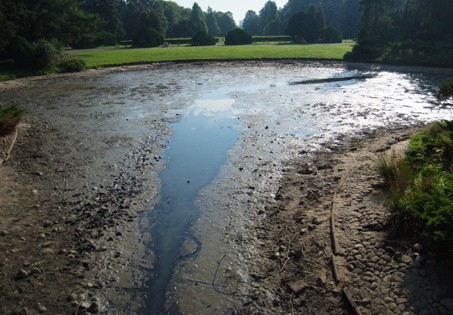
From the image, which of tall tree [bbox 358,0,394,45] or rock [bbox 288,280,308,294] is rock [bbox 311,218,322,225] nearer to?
rock [bbox 288,280,308,294]

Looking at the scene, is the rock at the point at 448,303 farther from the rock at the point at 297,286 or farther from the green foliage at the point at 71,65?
the green foliage at the point at 71,65

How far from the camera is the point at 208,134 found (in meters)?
15.2

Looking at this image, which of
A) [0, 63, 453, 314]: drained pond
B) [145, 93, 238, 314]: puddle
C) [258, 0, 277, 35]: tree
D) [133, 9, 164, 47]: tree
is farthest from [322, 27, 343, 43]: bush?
[145, 93, 238, 314]: puddle

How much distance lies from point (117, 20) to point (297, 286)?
75.9 metres

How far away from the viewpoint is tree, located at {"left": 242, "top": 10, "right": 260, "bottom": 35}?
111494mm

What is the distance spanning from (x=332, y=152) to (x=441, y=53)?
84.1 ft

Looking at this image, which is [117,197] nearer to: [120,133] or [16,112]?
[120,133]

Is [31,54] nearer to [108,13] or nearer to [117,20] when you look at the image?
[108,13]

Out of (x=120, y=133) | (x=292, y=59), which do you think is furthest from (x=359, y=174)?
(x=292, y=59)

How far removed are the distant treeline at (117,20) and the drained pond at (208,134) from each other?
10.6 meters

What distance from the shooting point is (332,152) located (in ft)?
38.8

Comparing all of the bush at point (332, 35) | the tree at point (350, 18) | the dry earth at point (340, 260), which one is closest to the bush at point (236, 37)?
the bush at point (332, 35)

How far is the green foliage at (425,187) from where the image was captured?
218 inches

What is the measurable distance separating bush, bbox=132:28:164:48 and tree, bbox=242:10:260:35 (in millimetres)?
56242
